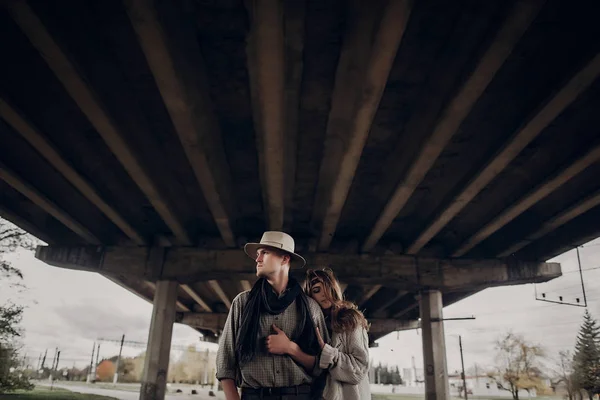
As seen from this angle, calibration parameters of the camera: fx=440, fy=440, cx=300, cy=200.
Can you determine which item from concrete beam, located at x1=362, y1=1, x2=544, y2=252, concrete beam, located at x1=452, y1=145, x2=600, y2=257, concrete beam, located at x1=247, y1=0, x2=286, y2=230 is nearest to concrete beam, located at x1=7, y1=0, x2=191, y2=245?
concrete beam, located at x1=247, y1=0, x2=286, y2=230

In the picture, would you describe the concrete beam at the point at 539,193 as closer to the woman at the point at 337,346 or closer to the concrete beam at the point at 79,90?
the woman at the point at 337,346

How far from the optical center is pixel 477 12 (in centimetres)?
528

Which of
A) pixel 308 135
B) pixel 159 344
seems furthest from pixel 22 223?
pixel 308 135

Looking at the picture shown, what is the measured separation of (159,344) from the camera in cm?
1208

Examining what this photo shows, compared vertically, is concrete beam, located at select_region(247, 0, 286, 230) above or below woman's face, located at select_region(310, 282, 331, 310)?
above

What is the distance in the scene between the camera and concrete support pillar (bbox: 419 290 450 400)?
40.5 ft

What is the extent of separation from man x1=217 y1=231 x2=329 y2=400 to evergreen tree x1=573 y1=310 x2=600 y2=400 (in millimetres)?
43965

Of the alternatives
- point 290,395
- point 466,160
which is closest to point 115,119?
point 290,395

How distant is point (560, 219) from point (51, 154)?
1077 cm

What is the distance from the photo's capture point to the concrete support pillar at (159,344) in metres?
11.5

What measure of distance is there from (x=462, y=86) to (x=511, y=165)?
3730mm

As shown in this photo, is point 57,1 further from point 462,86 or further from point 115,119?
point 462,86

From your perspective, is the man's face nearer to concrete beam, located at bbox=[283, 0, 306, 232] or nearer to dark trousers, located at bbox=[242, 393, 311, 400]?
dark trousers, located at bbox=[242, 393, 311, 400]

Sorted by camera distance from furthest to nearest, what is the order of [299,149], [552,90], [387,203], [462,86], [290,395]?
[387,203]
[299,149]
[552,90]
[462,86]
[290,395]
